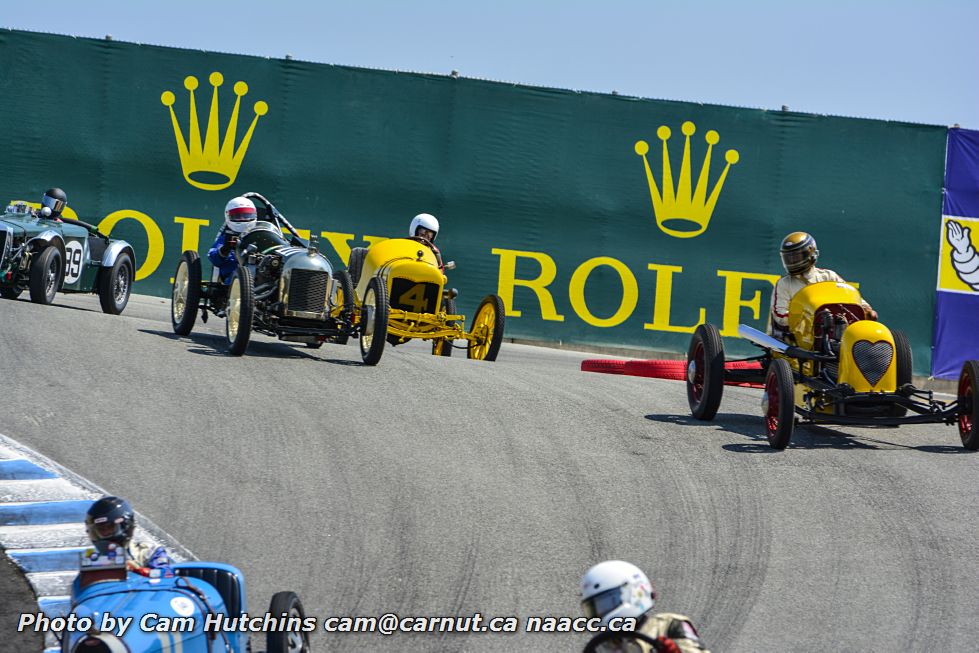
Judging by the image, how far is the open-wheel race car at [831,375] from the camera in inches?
376

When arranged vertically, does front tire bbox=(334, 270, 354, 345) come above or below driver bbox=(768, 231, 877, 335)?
Answer: below

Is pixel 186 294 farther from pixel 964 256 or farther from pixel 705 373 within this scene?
pixel 964 256

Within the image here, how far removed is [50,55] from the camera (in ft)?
56.7

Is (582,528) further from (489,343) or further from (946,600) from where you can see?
(489,343)

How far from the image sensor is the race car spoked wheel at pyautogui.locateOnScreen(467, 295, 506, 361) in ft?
46.8

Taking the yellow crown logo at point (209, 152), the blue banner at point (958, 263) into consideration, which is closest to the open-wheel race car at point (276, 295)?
the yellow crown logo at point (209, 152)

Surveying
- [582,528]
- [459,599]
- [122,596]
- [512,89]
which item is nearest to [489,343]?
[512,89]

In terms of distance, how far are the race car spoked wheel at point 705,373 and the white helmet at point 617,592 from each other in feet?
21.6

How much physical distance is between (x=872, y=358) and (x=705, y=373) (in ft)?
4.56

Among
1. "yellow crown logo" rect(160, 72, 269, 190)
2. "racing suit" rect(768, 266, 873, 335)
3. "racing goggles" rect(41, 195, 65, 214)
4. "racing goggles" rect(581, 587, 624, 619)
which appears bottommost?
"racing goggles" rect(581, 587, 624, 619)

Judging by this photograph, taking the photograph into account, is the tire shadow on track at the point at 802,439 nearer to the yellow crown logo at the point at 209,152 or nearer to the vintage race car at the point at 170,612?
the vintage race car at the point at 170,612

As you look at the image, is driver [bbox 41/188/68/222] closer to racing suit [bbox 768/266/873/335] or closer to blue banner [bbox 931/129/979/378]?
racing suit [bbox 768/266/873/335]

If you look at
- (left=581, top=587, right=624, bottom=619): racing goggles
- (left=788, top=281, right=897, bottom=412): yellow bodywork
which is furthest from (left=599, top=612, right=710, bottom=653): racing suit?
(left=788, top=281, right=897, bottom=412): yellow bodywork

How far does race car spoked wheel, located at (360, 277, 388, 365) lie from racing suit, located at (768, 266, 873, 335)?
3522 millimetres
